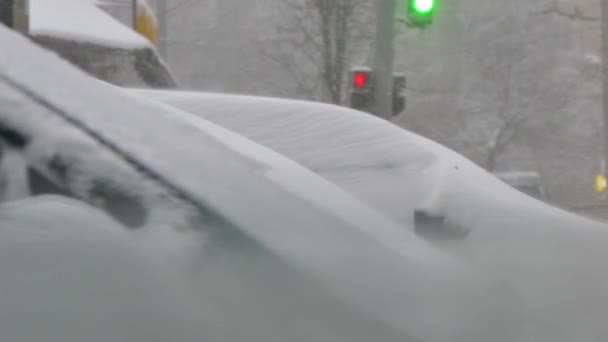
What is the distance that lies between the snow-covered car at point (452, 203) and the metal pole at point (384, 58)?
23.9 feet

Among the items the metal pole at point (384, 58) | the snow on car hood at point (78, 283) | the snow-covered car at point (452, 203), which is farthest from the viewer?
the metal pole at point (384, 58)

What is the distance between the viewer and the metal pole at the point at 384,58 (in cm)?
1120

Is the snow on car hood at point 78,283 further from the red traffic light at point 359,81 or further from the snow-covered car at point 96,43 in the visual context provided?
the red traffic light at point 359,81

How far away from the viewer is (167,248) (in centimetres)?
184

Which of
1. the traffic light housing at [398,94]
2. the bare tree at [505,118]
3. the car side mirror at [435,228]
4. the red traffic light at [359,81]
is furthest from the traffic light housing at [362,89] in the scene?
the bare tree at [505,118]

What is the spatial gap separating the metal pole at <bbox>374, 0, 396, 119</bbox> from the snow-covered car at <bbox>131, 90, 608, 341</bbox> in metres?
7.30

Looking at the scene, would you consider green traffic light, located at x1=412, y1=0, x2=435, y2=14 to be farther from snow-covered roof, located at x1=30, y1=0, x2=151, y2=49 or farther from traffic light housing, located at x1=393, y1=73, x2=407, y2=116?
snow-covered roof, located at x1=30, y1=0, x2=151, y2=49

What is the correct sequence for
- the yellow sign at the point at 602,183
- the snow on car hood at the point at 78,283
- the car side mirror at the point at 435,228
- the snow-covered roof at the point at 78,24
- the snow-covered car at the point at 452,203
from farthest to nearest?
1. the yellow sign at the point at 602,183
2. the snow-covered roof at the point at 78,24
3. the car side mirror at the point at 435,228
4. the snow-covered car at the point at 452,203
5. the snow on car hood at the point at 78,283

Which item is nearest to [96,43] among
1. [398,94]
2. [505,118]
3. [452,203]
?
[398,94]

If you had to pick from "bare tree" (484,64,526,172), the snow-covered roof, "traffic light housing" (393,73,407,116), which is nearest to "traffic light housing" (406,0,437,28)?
"traffic light housing" (393,73,407,116)

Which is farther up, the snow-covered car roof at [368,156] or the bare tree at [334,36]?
the snow-covered car roof at [368,156]

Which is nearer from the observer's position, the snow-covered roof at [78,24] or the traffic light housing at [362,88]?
the snow-covered roof at [78,24]

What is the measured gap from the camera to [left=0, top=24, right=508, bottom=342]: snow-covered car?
5.77ft

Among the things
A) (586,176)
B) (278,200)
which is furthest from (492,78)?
(278,200)
